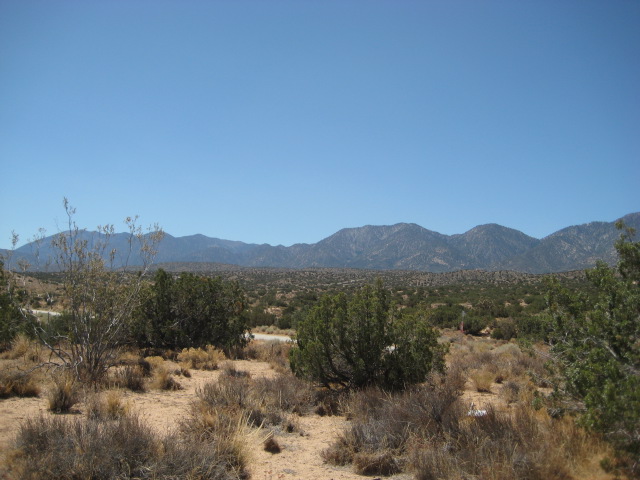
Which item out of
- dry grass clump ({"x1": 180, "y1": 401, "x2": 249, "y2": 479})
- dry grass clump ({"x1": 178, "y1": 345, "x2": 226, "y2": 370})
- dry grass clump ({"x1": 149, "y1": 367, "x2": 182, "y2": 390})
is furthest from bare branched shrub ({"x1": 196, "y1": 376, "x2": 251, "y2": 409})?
dry grass clump ({"x1": 178, "y1": 345, "x2": 226, "y2": 370})

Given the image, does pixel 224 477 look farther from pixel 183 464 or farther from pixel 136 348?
pixel 136 348

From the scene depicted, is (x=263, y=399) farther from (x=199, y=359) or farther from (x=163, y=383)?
(x=199, y=359)

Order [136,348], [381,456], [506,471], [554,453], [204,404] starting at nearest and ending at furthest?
[506,471] < [554,453] < [381,456] < [204,404] < [136,348]

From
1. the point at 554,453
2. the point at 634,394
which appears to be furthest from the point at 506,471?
the point at 634,394

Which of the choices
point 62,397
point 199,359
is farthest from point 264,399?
point 199,359

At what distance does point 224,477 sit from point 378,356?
4.83 m

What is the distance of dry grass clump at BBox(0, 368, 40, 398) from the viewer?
8.42m

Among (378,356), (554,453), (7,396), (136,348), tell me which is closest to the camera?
(554,453)

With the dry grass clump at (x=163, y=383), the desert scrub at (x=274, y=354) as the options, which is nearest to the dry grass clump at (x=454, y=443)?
the dry grass clump at (x=163, y=383)

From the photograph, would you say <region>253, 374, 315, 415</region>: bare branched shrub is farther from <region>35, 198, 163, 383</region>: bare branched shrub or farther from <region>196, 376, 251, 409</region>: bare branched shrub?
<region>35, 198, 163, 383</region>: bare branched shrub

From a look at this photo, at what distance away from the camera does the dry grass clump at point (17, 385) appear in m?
8.42

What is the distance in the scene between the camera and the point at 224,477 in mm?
5109

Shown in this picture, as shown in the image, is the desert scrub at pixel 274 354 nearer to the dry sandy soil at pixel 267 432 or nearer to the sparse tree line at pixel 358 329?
the sparse tree line at pixel 358 329

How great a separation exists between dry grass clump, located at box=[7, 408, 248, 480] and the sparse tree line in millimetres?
3984
